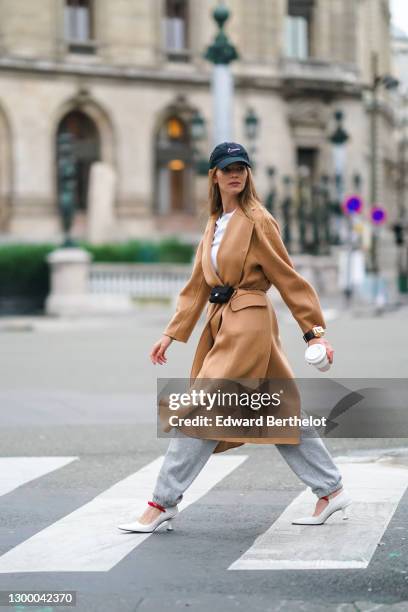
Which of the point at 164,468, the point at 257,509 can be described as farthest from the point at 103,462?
the point at 164,468

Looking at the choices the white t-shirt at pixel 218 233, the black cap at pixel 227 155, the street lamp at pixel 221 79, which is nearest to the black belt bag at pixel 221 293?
the white t-shirt at pixel 218 233

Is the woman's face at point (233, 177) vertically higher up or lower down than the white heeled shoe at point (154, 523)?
higher up

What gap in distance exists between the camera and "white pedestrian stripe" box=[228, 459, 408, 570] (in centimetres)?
579

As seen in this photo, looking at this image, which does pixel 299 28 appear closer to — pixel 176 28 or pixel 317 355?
pixel 176 28

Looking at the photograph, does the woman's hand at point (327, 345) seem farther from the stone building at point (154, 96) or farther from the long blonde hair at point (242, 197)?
the stone building at point (154, 96)

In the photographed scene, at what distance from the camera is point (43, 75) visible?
5081 centimetres

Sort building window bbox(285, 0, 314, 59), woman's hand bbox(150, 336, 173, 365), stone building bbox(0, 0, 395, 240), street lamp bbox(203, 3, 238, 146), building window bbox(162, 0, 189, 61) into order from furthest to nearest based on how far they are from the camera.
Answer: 1. building window bbox(285, 0, 314, 59)
2. building window bbox(162, 0, 189, 61)
3. stone building bbox(0, 0, 395, 240)
4. street lamp bbox(203, 3, 238, 146)
5. woman's hand bbox(150, 336, 173, 365)

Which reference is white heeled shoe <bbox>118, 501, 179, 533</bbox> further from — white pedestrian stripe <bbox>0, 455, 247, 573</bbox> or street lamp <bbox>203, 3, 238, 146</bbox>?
street lamp <bbox>203, 3, 238, 146</bbox>

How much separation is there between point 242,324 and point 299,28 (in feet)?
175

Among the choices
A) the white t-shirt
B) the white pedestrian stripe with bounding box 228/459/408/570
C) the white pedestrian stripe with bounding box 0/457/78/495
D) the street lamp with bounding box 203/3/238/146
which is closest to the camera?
the white pedestrian stripe with bounding box 228/459/408/570

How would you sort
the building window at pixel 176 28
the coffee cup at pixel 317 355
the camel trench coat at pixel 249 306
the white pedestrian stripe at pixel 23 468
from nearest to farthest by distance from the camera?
the coffee cup at pixel 317 355
the camel trench coat at pixel 249 306
the white pedestrian stripe at pixel 23 468
the building window at pixel 176 28

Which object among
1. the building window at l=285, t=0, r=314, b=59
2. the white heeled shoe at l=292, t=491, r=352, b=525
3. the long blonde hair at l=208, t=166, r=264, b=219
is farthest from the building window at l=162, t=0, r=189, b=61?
the white heeled shoe at l=292, t=491, r=352, b=525

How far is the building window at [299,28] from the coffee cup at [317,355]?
5252cm

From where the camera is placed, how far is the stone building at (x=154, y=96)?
165ft
